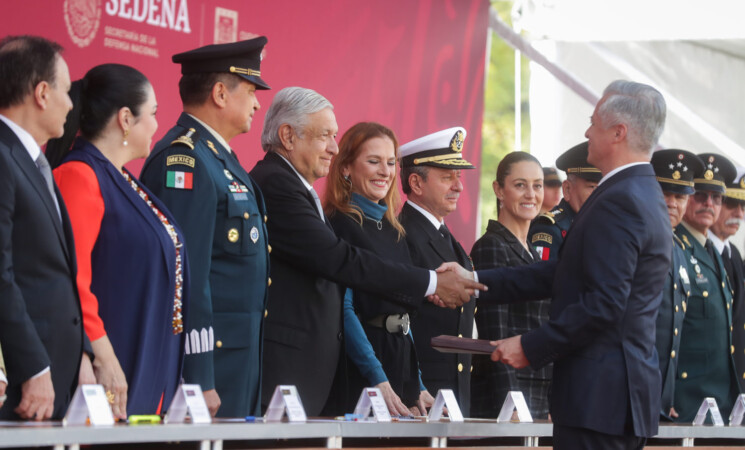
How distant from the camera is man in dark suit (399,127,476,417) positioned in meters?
3.48

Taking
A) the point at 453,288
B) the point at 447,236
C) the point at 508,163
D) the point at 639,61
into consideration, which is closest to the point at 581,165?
the point at 508,163

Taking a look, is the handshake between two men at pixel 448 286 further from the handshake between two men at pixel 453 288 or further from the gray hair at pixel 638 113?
the gray hair at pixel 638 113

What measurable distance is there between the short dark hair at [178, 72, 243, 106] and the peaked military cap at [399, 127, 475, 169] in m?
0.99

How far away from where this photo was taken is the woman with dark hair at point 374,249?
3.20 meters

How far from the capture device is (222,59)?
2920mm

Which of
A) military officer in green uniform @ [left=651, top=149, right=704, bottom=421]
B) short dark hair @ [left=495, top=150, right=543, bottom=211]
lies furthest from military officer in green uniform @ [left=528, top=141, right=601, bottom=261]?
military officer in green uniform @ [left=651, top=149, right=704, bottom=421]

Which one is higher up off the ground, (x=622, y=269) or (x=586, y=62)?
(x=586, y=62)

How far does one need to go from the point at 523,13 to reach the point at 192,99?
3295 millimetres

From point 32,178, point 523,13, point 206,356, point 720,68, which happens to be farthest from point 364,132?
point 720,68

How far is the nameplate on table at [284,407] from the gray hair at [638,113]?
1.16 m

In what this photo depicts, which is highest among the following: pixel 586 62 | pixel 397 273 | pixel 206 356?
pixel 586 62

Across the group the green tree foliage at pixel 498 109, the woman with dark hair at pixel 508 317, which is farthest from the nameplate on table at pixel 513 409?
the green tree foliage at pixel 498 109

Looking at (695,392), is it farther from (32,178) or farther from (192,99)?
(32,178)

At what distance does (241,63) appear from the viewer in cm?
295
